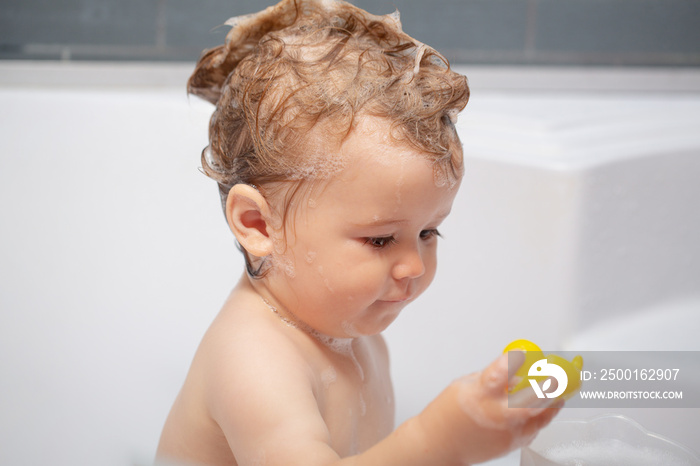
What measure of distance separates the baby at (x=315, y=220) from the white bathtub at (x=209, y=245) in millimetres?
480

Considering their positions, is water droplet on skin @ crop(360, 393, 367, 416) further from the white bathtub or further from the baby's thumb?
the white bathtub

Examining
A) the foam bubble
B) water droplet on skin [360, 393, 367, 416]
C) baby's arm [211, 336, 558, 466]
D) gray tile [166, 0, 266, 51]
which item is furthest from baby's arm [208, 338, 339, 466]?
gray tile [166, 0, 266, 51]

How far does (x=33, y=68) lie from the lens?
157 centimetres

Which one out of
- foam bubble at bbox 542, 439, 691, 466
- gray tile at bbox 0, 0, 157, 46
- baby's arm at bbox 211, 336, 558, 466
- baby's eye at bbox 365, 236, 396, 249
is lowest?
foam bubble at bbox 542, 439, 691, 466

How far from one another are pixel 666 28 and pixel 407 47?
1.05m

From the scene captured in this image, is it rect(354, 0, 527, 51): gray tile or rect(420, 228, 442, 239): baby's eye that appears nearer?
rect(420, 228, 442, 239): baby's eye

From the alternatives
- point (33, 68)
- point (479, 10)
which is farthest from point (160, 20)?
point (479, 10)

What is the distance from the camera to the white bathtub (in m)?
1.26

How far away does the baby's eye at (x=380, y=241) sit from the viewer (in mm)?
664

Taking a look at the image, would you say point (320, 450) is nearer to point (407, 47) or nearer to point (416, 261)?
point (416, 261)

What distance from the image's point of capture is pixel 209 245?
4.70ft

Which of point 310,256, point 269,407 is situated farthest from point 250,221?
point 269,407

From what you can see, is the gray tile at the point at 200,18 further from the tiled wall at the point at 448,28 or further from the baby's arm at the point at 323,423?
the baby's arm at the point at 323,423

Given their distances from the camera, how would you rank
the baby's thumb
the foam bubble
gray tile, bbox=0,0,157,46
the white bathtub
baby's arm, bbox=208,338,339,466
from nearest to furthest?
the baby's thumb < baby's arm, bbox=208,338,339,466 < the foam bubble < the white bathtub < gray tile, bbox=0,0,157,46
